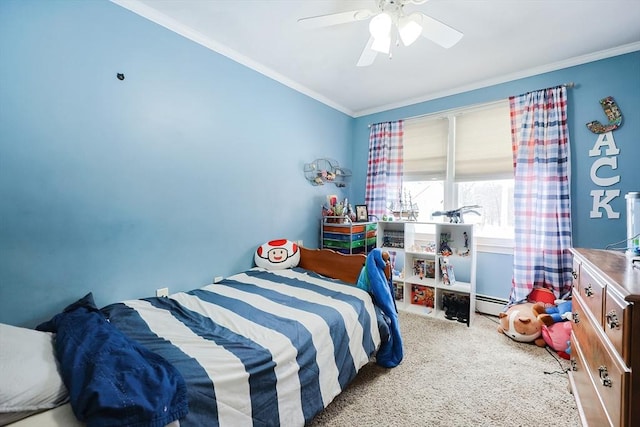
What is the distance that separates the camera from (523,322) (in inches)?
93.4

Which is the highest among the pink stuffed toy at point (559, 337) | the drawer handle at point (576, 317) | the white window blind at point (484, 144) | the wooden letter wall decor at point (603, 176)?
the white window blind at point (484, 144)

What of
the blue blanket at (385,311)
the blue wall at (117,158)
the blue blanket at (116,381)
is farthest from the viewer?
the blue blanket at (385,311)

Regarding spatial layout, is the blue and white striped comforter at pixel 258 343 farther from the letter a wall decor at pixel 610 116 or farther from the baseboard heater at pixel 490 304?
the letter a wall decor at pixel 610 116

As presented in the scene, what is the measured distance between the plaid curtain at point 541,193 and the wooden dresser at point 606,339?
1.07m

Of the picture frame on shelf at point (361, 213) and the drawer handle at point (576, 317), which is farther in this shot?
the picture frame on shelf at point (361, 213)

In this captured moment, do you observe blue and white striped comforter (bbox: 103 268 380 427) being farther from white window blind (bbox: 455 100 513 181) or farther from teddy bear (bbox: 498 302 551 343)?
white window blind (bbox: 455 100 513 181)

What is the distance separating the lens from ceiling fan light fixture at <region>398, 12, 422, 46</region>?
5.13ft

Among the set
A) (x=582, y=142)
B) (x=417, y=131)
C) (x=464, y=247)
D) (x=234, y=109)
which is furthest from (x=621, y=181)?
(x=234, y=109)

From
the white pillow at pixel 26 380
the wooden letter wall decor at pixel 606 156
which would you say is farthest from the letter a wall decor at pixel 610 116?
the white pillow at pixel 26 380

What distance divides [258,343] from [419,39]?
2.48 metres

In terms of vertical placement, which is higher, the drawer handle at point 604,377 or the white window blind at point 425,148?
the white window blind at point 425,148

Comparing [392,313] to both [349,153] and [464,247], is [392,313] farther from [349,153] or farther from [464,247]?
[349,153]

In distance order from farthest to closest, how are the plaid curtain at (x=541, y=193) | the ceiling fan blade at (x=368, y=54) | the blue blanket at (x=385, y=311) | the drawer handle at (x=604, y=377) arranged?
the plaid curtain at (x=541, y=193) < the blue blanket at (x=385, y=311) < the ceiling fan blade at (x=368, y=54) < the drawer handle at (x=604, y=377)

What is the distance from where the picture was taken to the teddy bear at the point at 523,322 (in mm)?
2336
